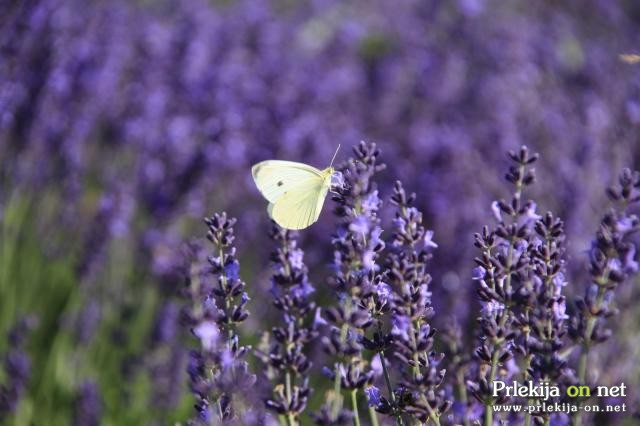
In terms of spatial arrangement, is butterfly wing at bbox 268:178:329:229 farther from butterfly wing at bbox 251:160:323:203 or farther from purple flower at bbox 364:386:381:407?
purple flower at bbox 364:386:381:407

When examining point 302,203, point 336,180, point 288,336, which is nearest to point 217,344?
point 288,336

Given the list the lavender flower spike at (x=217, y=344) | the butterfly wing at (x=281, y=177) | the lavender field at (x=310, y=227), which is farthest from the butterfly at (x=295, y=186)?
the lavender flower spike at (x=217, y=344)

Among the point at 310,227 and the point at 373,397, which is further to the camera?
the point at 310,227

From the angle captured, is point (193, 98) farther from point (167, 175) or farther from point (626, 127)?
point (626, 127)

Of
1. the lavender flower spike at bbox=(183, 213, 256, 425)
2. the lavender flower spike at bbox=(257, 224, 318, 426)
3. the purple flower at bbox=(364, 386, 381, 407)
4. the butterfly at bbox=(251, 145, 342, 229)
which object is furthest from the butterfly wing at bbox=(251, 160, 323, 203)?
the purple flower at bbox=(364, 386, 381, 407)

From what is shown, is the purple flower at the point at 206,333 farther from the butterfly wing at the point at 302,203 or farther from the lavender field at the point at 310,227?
the butterfly wing at the point at 302,203

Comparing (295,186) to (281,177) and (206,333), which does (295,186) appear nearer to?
(281,177)
